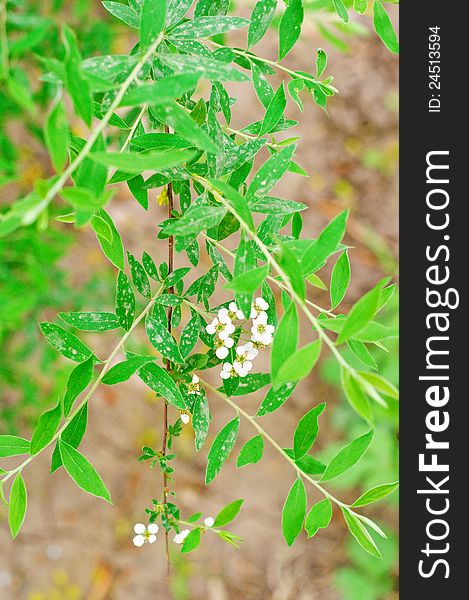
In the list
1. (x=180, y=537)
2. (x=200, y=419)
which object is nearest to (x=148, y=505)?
(x=180, y=537)

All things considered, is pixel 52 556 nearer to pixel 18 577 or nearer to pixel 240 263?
pixel 18 577

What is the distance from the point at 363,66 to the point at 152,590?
5.39 feet

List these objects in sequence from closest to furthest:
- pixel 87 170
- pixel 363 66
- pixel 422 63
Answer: pixel 87 170 < pixel 422 63 < pixel 363 66

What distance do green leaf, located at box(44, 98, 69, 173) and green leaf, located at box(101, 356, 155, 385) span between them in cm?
20

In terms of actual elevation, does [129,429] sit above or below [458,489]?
above

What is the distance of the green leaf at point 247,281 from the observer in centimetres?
45

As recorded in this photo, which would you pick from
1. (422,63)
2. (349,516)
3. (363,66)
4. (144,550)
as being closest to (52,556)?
(144,550)

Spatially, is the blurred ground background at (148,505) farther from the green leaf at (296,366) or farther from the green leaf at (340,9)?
the green leaf at (296,366)

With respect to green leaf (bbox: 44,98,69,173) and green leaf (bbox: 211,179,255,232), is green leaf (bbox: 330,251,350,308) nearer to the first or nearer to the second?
green leaf (bbox: 211,179,255,232)

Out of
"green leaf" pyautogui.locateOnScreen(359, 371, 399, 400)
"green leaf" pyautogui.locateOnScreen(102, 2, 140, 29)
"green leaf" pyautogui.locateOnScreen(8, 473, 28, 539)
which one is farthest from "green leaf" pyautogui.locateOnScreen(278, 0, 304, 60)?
"green leaf" pyautogui.locateOnScreen(8, 473, 28, 539)

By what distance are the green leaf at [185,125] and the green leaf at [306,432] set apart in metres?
0.28

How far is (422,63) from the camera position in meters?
0.90

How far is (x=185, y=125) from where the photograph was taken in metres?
0.45

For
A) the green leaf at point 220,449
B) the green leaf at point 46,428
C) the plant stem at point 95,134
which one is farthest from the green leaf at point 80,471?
the plant stem at point 95,134
